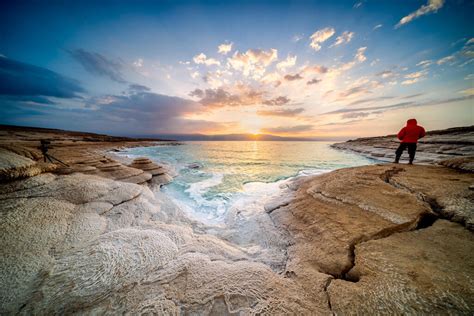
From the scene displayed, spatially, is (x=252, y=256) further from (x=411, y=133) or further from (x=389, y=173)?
(x=411, y=133)

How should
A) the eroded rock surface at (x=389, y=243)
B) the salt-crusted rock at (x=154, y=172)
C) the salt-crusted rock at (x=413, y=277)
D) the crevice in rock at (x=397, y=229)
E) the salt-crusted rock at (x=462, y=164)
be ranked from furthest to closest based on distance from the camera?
the salt-crusted rock at (x=154, y=172) → the salt-crusted rock at (x=462, y=164) → the crevice in rock at (x=397, y=229) → the eroded rock surface at (x=389, y=243) → the salt-crusted rock at (x=413, y=277)

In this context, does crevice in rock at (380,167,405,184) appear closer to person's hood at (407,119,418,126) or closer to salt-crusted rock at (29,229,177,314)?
person's hood at (407,119,418,126)

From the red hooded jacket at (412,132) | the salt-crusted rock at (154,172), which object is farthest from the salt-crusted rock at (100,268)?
the red hooded jacket at (412,132)

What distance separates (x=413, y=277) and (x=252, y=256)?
2.74 m

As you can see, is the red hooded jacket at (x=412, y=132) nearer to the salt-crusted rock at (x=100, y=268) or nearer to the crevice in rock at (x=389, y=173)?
the crevice in rock at (x=389, y=173)

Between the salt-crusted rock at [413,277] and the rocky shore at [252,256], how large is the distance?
0.05 ft

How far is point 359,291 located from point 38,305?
14.9 ft

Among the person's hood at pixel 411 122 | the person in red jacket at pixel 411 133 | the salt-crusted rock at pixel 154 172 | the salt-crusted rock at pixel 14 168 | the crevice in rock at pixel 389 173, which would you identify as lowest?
the salt-crusted rock at pixel 154 172

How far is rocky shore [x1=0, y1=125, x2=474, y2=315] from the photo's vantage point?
2174 millimetres

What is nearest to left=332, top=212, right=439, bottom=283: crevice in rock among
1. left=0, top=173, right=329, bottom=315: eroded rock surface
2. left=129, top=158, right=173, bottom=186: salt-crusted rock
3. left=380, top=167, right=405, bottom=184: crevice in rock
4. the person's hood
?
left=0, top=173, right=329, bottom=315: eroded rock surface

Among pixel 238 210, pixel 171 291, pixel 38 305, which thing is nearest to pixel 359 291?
pixel 171 291

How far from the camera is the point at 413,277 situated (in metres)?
2.27

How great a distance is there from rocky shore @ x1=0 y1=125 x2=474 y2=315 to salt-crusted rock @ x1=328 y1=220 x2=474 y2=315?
1cm

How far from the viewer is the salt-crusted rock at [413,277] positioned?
1961 mm
